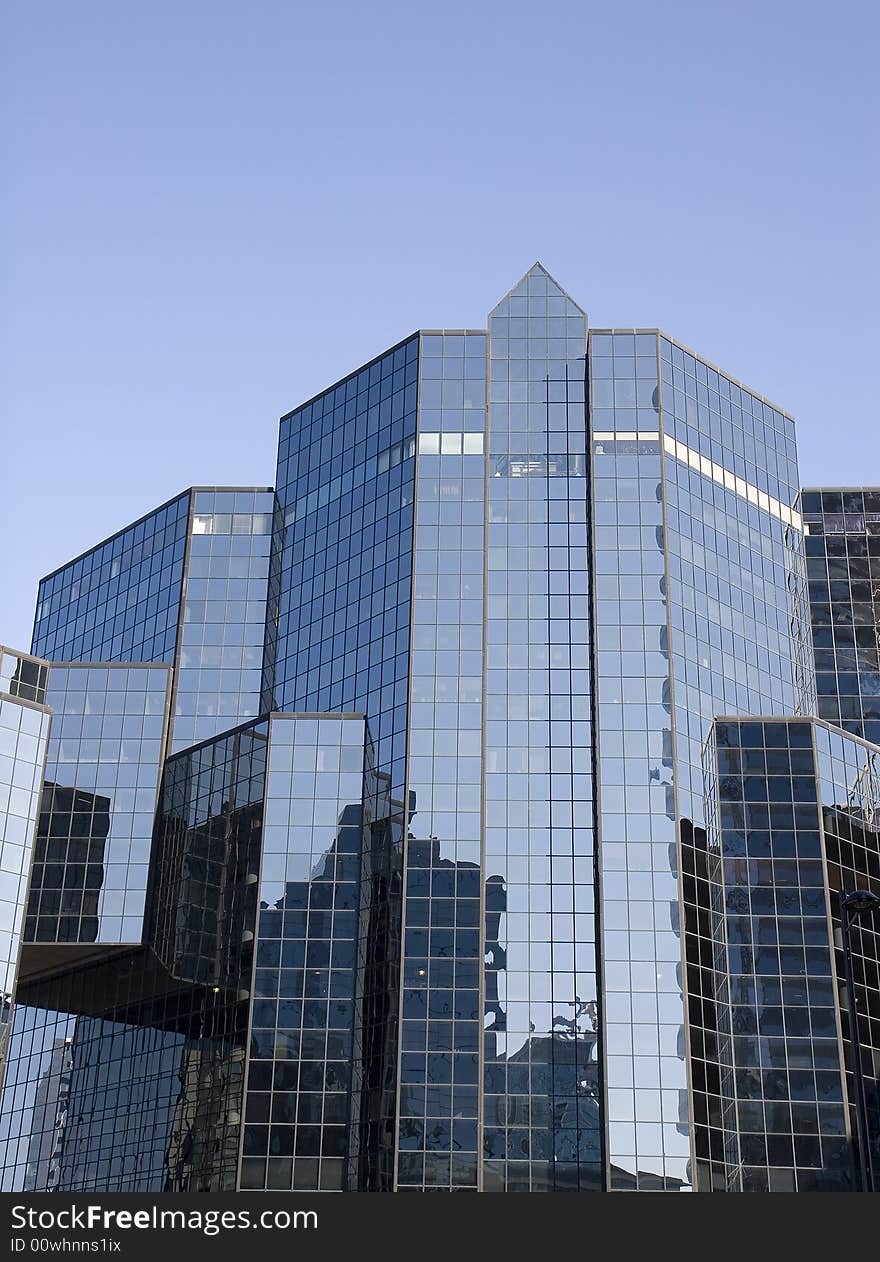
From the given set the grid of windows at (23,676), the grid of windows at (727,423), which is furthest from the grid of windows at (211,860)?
the grid of windows at (727,423)

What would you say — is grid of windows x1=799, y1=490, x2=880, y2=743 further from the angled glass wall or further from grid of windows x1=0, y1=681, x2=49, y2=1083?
Answer: grid of windows x1=0, y1=681, x2=49, y2=1083

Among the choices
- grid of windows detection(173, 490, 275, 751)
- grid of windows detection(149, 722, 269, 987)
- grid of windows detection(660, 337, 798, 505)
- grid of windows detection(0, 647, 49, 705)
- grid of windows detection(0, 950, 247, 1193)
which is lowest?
grid of windows detection(0, 950, 247, 1193)

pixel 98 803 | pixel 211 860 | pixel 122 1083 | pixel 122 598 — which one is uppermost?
pixel 122 598

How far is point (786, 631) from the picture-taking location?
350 ft

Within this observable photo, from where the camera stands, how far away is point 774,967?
88562 millimetres

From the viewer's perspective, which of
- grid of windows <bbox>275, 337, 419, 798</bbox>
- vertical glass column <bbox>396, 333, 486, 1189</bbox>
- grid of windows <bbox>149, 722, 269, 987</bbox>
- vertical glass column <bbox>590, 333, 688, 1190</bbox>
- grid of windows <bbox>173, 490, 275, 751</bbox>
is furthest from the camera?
grid of windows <bbox>173, 490, 275, 751</bbox>

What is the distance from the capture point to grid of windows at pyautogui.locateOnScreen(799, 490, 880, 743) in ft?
365

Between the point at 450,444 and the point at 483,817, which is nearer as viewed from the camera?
the point at 483,817

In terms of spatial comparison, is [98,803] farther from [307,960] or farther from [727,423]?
[727,423]

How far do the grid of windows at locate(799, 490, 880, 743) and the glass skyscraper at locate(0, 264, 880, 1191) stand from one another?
0.26 m

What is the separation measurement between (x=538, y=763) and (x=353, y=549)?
21833 millimetres

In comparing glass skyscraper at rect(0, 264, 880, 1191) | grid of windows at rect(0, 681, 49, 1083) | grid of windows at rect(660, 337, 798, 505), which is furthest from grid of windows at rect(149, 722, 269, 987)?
grid of windows at rect(660, 337, 798, 505)

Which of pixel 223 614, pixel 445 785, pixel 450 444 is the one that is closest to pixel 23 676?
pixel 223 614

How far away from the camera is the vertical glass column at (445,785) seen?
8450 cm
